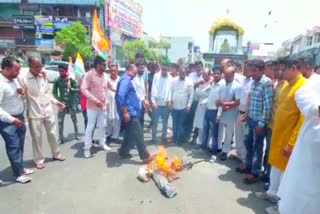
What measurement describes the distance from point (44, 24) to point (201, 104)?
37301mm

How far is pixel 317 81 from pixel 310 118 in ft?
1.16

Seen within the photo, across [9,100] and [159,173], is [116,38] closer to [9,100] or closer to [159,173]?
[9,100]

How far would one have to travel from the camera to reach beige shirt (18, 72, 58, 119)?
4285 mm

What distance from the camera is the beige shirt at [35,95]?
169 inches

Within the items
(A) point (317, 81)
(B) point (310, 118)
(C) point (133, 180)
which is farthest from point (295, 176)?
(C) point (133, 180)

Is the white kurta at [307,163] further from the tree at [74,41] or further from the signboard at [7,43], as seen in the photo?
the signboard at [7,43]

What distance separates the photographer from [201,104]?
229 inches

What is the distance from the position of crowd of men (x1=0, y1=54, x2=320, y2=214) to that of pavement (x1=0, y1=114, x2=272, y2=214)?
0.22m

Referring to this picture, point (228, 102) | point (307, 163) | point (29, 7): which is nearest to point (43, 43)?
point (29, 7)

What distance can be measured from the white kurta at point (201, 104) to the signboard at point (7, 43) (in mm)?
39066

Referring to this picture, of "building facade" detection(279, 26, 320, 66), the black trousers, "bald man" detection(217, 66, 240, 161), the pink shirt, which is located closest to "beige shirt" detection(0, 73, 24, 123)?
the pink shirt

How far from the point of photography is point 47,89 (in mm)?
4609

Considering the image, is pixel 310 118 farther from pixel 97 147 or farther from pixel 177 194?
pixel 97 147

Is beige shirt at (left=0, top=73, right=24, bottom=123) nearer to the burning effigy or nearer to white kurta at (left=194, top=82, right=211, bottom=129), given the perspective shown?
the burning effigy
